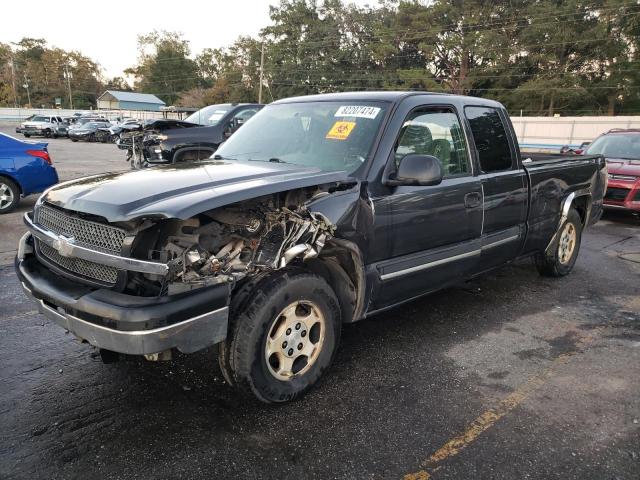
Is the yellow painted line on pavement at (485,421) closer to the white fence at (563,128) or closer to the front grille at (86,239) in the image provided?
the front grille at (86,239)

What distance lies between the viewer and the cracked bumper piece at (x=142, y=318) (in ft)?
7.75

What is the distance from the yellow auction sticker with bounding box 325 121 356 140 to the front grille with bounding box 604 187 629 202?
25.2ft

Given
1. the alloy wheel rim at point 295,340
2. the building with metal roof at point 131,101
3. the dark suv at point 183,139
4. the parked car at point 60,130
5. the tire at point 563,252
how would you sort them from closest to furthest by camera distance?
the alloy wheel rim at point 295,340 → the tire at point 563,252 → the dark suv at point 183,139 → the parked car at point 60,130 → the building with metal roof at point 131,101

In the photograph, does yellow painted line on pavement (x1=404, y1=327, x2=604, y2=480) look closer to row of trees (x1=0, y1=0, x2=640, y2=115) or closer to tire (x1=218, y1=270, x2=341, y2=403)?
tire (x1=218, y1=270, x2=341, y2=403)

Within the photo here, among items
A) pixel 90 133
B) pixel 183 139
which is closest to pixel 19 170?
pixel 183 139

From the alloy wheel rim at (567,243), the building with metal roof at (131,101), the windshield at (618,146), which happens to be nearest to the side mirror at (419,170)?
the alloy wheel rim at (567,243)

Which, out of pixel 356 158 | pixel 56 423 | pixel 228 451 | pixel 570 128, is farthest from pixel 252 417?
pixel 570 128

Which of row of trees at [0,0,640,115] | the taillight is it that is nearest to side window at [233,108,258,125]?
the taillight

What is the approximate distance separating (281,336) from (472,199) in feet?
6.87

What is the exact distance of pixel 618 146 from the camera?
34.0 ft

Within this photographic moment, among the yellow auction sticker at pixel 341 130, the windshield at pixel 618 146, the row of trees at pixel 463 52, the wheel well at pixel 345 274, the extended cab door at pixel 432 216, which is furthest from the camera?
the row of trees at pixel 463 52

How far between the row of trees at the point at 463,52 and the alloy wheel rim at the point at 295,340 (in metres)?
43.0

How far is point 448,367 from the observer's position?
11.8 ft

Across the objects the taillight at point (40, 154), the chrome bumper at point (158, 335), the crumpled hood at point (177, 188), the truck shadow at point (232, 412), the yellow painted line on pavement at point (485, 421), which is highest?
the crumpled hood at point (177, 188)
